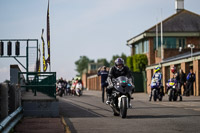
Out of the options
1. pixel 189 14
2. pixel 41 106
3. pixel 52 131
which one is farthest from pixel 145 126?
pixel 189 14

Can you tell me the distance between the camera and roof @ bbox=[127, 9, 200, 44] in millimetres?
58469

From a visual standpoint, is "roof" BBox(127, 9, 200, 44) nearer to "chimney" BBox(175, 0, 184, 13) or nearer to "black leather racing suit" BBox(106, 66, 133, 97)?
"chimney" BBox(175, 0, 184, 13)

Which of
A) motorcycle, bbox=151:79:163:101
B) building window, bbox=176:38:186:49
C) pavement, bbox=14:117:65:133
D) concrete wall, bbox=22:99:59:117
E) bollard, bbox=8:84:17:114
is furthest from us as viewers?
building window, bbox=176:38:186:49

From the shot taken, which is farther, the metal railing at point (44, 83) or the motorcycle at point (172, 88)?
the motorcycle at point (172, 88)

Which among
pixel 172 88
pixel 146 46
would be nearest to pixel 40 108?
pixel 172 88

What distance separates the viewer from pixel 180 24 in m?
59.8

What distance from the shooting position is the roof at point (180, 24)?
58.5m

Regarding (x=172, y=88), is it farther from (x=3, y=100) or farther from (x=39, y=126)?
(x=3, y=100)

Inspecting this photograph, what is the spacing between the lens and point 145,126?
10211 millimetres

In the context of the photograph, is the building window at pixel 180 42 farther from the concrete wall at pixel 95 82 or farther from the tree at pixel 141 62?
the concrete wall at pixel 95 82

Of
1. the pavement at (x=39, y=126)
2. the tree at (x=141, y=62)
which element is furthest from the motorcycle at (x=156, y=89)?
the tree at (x=141, y=62)

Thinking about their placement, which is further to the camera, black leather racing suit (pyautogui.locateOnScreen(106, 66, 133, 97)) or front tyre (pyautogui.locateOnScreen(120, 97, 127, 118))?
black leather racing suit (pyautogui.locateOnScreen(106, 66, 133, 97))

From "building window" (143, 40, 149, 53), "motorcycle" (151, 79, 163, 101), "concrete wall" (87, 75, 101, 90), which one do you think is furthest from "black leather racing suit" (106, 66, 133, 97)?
"concrete wall" (87, 75, 101, 90)

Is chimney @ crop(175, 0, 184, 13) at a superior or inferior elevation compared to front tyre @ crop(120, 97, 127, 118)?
superior
